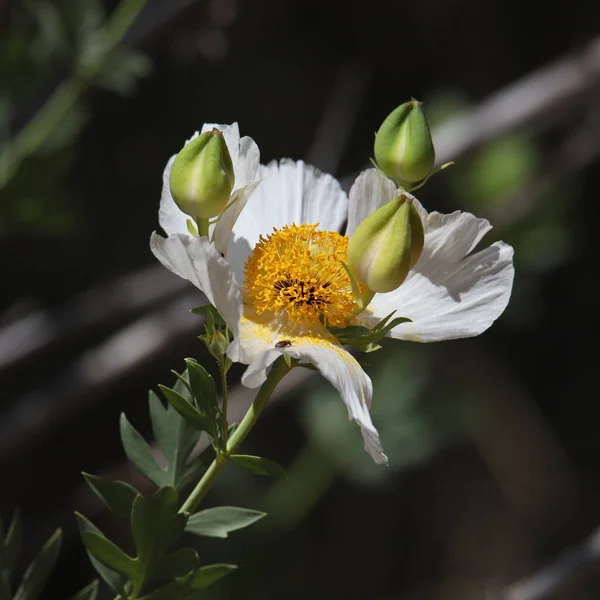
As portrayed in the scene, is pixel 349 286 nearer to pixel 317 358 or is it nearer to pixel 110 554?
pixel 317 358

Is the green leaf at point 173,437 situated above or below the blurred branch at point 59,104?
below

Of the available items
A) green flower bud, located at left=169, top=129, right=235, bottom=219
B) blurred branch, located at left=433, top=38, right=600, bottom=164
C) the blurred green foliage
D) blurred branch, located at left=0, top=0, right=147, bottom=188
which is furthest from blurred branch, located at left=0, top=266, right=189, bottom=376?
green flower bud, located at left=169, top=129, right=235, bottom=219

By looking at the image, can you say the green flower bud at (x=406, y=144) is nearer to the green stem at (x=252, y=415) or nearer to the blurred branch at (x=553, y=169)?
the green stem at (x=252, y=415)

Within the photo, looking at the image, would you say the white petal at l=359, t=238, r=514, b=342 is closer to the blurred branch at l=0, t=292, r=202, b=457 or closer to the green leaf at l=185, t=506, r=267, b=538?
the green leaf at l=185, t=506, r=267, b=538

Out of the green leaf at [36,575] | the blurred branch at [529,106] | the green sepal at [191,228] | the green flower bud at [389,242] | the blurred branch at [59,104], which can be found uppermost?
the blurred branch at [59,104]

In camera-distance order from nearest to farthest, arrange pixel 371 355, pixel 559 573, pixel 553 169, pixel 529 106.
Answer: pixel 559 573 → pixel 371 355 → pixel 529 106 → pixel 553 169

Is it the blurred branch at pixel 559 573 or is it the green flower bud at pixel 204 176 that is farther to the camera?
the blurred branch at pixel 559 573

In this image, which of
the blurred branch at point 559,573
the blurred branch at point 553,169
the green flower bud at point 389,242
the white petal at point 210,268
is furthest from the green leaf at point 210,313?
the blurred branch at point 553,169

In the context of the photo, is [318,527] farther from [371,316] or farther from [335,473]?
[371,316]

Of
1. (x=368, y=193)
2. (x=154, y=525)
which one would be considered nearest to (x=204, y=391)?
(x=154, y=525)
